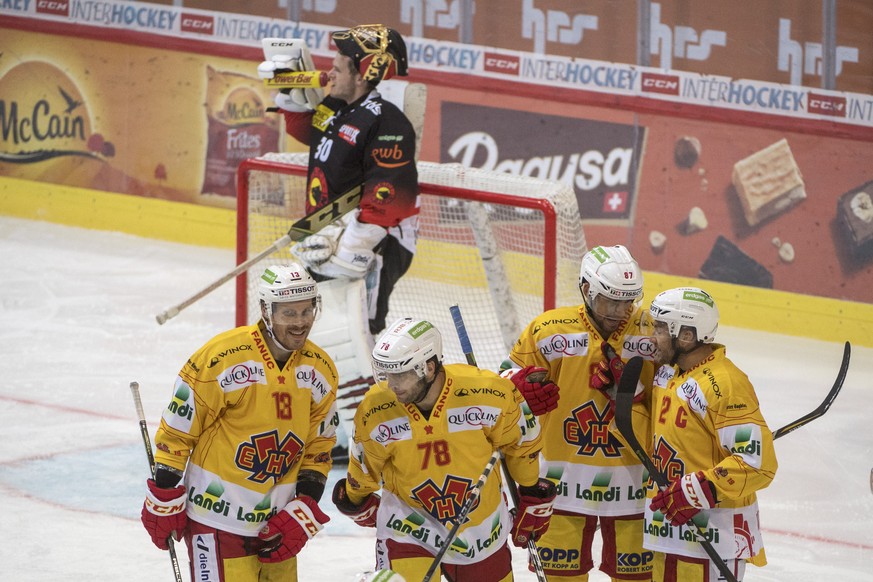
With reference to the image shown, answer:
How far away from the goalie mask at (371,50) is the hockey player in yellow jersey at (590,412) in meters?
2.08

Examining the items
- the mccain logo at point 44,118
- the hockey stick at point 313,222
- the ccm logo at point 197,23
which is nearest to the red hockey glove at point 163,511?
the hockey stick at point 313,222

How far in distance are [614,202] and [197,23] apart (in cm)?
318

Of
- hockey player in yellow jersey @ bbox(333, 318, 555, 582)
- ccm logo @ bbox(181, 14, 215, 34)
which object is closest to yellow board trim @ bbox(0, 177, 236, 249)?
ccm logo @ bbox(181, 14, 215, 34)

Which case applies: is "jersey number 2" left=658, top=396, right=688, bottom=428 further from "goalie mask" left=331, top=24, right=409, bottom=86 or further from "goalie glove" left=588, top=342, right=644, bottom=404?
"goalie mask" left=331, top=24, right=409, bottom=86

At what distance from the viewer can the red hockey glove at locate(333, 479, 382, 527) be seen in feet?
12.1

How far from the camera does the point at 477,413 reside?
3555 millimetres

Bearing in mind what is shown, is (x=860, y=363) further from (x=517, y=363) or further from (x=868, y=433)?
(x=517, y=363)

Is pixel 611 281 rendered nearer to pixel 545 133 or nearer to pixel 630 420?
pixel 630 420

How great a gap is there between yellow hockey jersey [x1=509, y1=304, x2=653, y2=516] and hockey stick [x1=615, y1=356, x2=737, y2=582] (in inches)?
7.2

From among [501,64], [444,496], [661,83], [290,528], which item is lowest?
[290,528]

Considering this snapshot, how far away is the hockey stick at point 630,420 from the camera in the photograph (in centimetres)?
368

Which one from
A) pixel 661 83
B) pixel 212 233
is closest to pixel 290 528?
pixel 661 83

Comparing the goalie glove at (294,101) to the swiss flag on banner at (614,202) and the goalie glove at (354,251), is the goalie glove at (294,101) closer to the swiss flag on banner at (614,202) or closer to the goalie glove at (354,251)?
the goalie glove at (354,251)

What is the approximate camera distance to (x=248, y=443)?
365 centimetres
